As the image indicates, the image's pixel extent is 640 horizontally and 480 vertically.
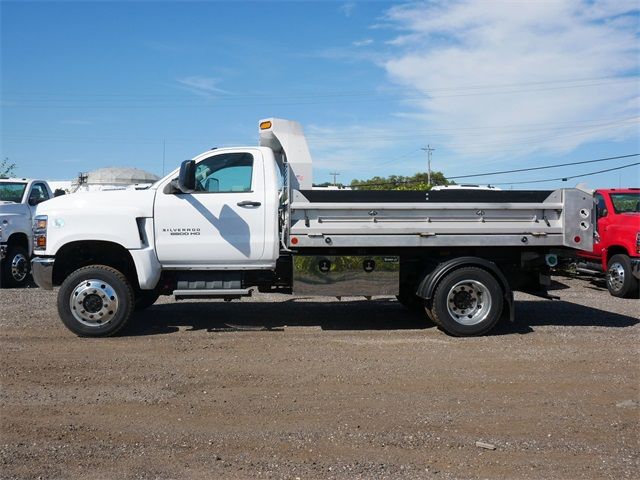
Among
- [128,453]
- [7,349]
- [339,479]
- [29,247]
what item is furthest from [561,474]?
[29,247]

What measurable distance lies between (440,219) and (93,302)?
176 inches

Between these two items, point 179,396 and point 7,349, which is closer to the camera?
point 179,396

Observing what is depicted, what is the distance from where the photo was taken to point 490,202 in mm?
7723

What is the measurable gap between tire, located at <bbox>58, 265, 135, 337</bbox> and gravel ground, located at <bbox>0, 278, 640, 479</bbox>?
20 centimetres

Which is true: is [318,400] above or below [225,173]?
below

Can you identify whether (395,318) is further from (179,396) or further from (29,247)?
(29,247)

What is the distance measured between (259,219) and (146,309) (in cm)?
313

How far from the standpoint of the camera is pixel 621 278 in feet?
37.1

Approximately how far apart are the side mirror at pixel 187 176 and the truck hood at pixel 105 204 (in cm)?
59

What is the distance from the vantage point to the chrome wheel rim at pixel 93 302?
295 inches

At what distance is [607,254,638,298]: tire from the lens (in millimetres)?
11117

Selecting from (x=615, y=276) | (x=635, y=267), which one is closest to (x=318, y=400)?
(x=635, y=267)

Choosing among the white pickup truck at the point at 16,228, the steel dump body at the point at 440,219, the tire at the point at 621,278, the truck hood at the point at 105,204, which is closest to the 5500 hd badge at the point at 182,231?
the truck hood at the point at 105,204

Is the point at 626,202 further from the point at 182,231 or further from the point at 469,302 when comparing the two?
the point at 182,231
